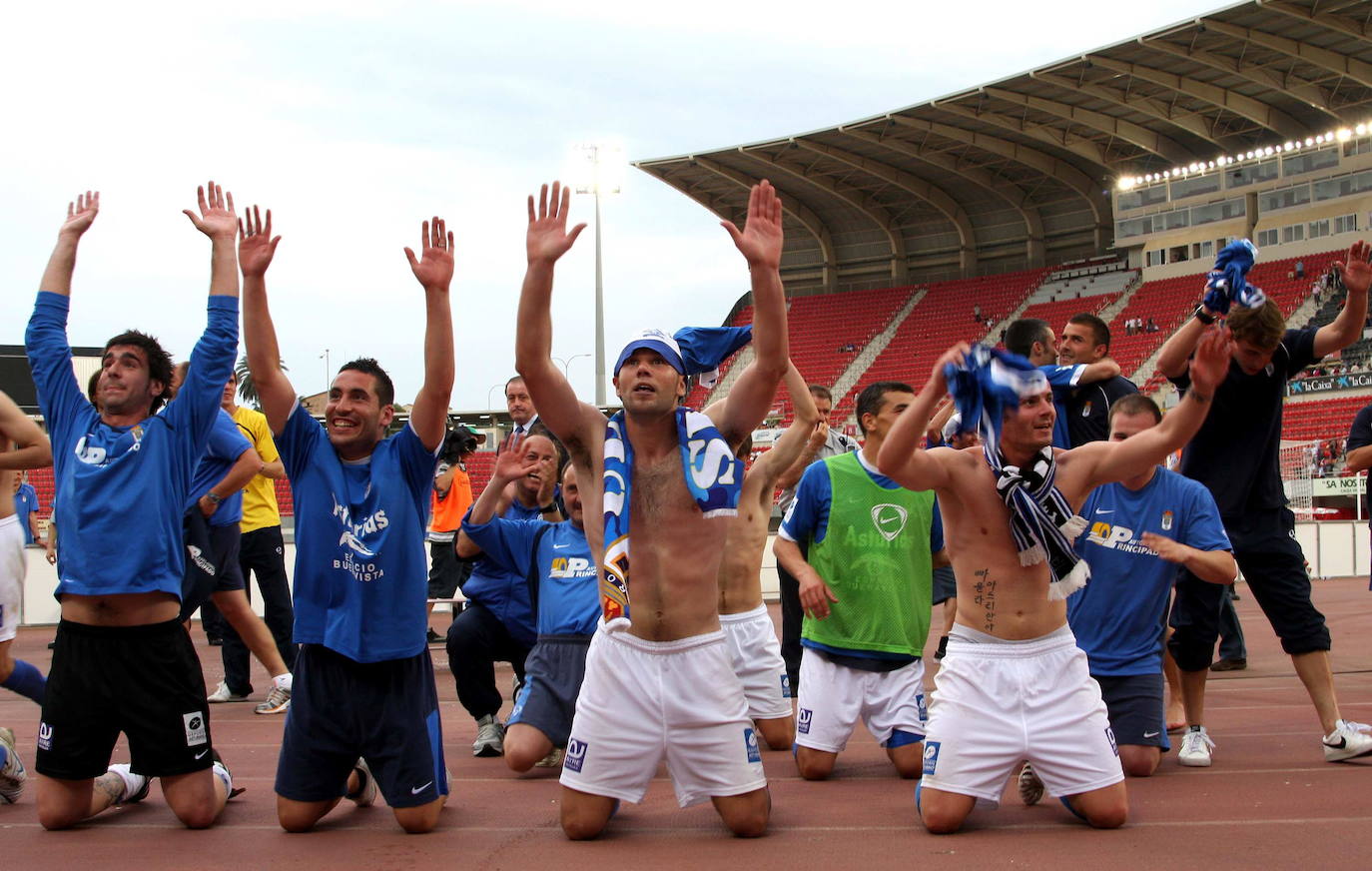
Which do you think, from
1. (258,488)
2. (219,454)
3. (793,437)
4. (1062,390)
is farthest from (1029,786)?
(258,488)

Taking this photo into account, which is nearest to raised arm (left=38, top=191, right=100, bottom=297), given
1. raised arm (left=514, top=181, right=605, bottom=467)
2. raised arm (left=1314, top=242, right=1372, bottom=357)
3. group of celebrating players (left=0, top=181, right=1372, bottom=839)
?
group of celebrating players (left=0, top=181, right=1372, bottom=839)

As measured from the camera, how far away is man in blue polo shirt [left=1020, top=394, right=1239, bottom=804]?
5543mm

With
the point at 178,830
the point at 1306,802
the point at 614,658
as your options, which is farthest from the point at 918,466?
the point at 178,830

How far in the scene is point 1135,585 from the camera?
5.72 m

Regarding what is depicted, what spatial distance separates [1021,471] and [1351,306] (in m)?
2.36

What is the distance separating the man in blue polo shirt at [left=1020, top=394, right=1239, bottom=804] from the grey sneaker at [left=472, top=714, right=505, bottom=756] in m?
2.86

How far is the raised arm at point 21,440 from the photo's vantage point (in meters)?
5.51

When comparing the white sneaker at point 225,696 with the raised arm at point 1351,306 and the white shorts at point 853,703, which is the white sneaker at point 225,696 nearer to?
the white shorts at point 853,703

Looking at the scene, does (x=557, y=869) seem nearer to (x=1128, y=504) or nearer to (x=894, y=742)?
(x=894, y=742)

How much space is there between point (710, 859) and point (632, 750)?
0.51m

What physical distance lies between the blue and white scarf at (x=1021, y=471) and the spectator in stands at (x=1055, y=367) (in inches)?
60.8

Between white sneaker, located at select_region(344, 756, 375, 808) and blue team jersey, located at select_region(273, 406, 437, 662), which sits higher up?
blue team jersey, located at select_region(273, 406, 437, 662)

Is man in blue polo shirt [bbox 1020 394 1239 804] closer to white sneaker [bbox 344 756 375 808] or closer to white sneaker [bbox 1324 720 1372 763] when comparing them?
white sneaker [bbox 1324 720 1372 763]

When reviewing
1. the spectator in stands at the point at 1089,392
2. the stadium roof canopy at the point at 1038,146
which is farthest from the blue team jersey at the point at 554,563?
the stadium roof canopy at the point at 1038,146
